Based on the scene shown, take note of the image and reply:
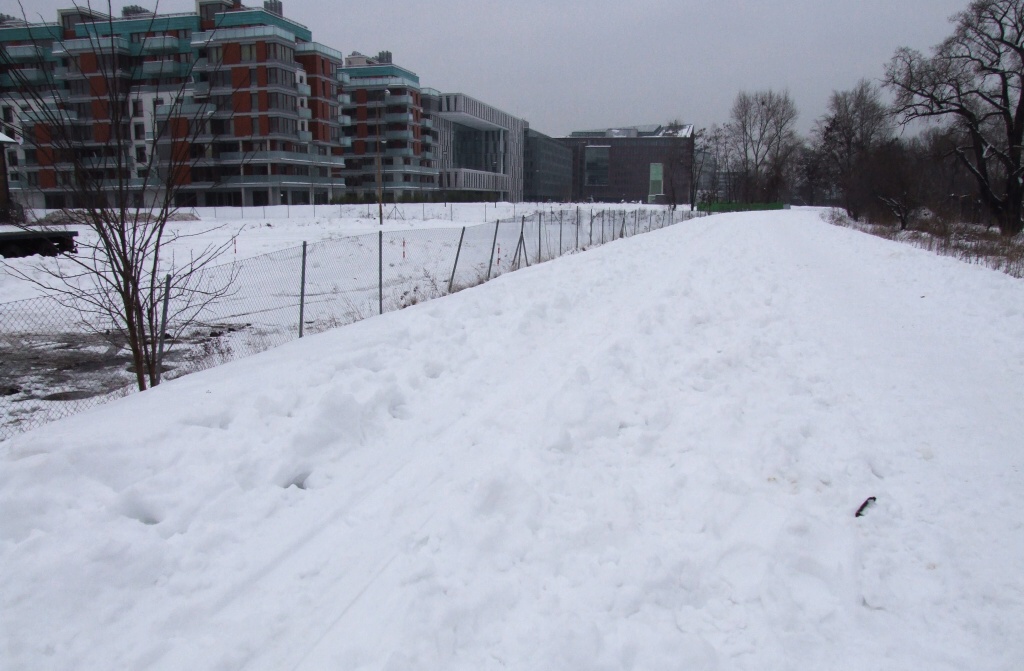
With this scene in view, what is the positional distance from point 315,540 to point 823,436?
14.5 feet

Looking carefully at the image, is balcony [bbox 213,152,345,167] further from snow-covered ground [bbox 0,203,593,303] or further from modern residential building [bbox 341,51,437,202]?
modern residential building [bbox 341,51,437,202]

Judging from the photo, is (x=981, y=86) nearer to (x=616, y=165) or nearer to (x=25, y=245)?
(x=25, y=245)

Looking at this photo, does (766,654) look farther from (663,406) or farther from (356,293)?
(356,293)

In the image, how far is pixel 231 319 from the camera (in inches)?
567

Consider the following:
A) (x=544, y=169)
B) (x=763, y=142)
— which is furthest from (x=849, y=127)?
(x=544, y=169)

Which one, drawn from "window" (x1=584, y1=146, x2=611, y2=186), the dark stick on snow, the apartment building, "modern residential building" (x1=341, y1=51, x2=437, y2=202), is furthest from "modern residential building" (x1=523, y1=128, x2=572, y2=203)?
the dark stick on snow

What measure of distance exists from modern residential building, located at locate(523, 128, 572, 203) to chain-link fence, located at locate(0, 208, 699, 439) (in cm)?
11923

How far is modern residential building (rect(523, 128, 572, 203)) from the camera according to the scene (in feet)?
482

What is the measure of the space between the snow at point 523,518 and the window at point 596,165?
166885 millimetres

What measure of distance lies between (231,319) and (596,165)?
16375 centimetres

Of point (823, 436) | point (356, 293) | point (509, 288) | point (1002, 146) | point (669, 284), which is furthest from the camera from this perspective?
point (1002, 146)

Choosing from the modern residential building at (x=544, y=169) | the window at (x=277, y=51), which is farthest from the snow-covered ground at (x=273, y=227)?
the modern residential building at (x=544, y=169)

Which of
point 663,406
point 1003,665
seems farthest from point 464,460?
point 1003,665

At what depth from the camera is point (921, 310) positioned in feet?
40.2
